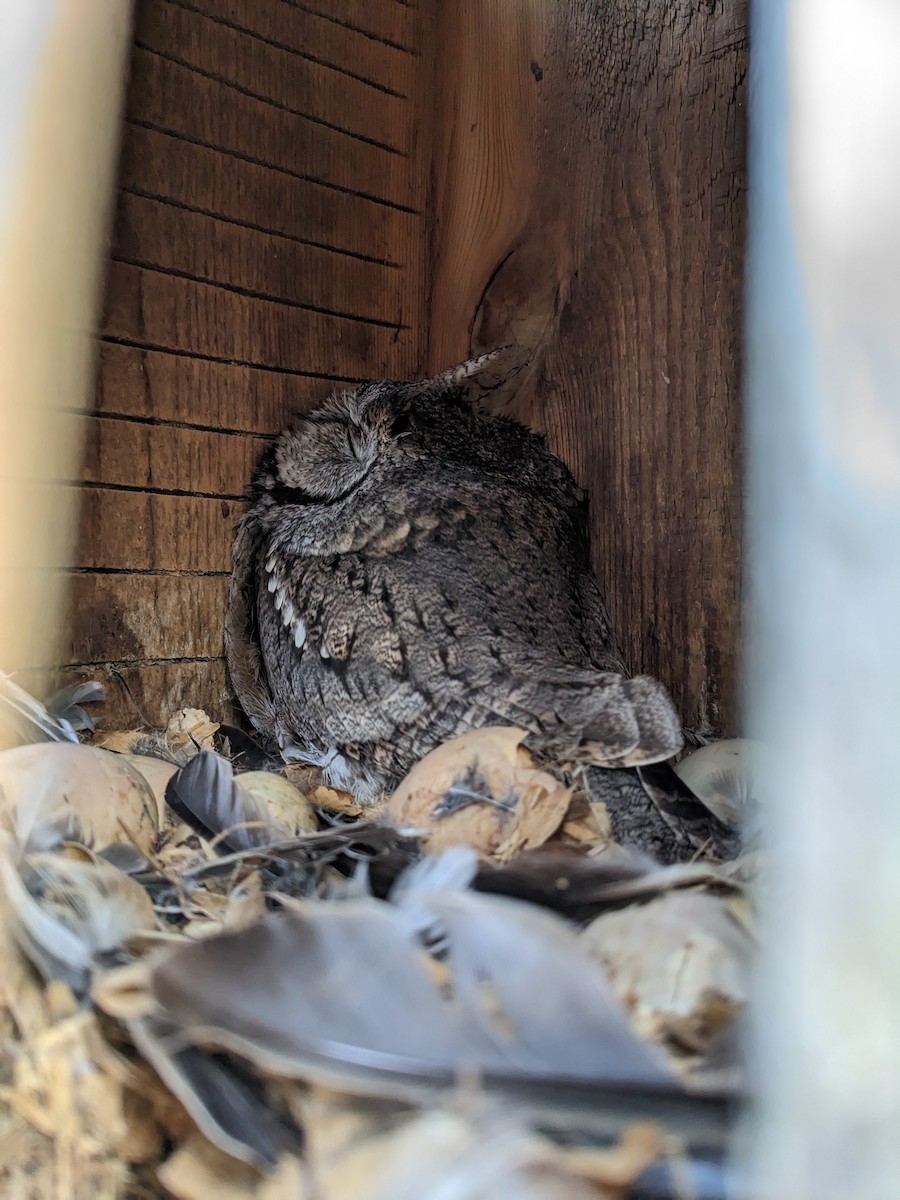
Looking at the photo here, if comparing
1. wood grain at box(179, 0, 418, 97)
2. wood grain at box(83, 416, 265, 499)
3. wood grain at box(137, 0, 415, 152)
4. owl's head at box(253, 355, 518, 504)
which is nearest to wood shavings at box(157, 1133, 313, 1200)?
wood grain at box(83, 416, 265, 499)

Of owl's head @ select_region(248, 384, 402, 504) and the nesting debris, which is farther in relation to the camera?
owl's head @ select_region(248, 384, 402, 504)

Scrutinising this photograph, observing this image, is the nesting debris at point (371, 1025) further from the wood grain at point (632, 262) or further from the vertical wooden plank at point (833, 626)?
the wood grain at point (632, 262)

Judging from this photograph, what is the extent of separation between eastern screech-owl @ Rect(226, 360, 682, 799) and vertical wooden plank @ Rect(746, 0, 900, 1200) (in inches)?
26.6

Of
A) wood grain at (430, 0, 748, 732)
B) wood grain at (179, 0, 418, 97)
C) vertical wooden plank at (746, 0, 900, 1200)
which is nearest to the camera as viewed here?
vertical wooden plank at (746, 0, 900, 1200)

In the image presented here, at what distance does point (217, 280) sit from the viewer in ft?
6.81

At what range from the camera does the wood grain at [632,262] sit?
1853 millimetres

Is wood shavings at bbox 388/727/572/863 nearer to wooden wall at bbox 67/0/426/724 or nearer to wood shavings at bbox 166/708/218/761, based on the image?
wood shavings at bbox 166/708/218/761

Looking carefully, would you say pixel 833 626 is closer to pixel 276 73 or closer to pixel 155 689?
pixel 155 689

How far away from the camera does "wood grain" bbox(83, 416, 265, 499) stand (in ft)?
6.27

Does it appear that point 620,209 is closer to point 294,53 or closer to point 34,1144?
point 294,53

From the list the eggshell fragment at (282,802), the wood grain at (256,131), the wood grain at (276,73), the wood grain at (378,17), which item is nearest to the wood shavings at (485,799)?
the eggshell fragment at (282,802)

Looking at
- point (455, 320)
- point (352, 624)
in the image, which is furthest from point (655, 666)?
point (455, 320)

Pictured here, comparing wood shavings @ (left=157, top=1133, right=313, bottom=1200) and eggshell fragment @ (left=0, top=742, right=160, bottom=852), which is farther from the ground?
eggshell fragment @ (left=0, top=742, right=160, bottom=852)

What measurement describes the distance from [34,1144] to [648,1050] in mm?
520
